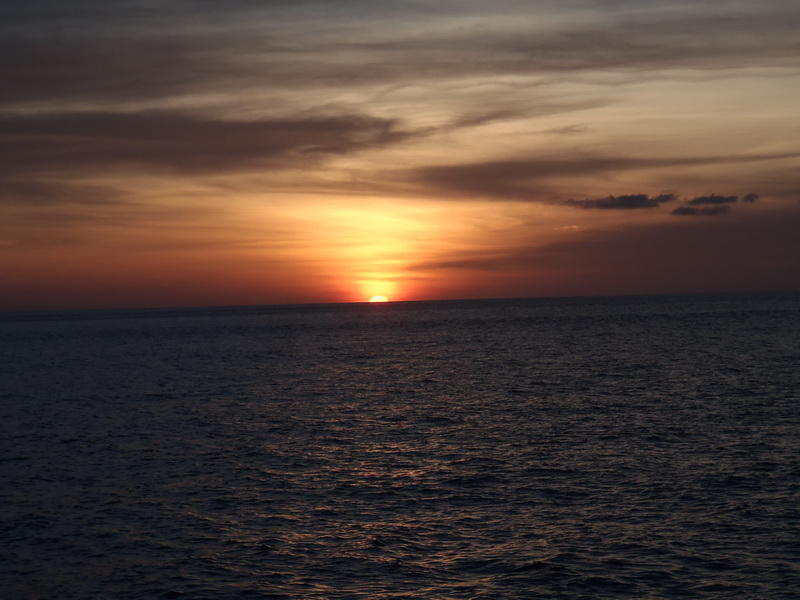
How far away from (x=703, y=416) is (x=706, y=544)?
91.4ft

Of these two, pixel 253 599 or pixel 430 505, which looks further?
pixel 430 505

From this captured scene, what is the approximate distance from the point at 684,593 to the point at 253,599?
1233 cm

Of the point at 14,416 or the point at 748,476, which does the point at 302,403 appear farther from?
the point at 748,476

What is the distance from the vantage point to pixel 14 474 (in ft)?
128

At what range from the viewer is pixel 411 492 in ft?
112

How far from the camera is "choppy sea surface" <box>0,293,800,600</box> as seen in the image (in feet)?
79.3

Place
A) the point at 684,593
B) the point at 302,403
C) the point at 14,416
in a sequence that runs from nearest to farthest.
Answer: the point at 684,593 < the point at 14,416 < the point at 302,403

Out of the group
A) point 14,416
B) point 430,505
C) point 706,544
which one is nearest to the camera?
point 706,544

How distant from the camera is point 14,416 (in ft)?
201

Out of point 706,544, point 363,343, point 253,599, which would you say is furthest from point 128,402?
point 363,343

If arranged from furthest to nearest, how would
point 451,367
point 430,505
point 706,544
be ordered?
point 451,367 < point 430,505 < point 706,544

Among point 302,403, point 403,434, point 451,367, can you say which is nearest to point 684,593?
point 403,434

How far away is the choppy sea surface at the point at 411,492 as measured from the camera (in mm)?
24156

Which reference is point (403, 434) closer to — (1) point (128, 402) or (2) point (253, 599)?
(2) point (253, 599)
